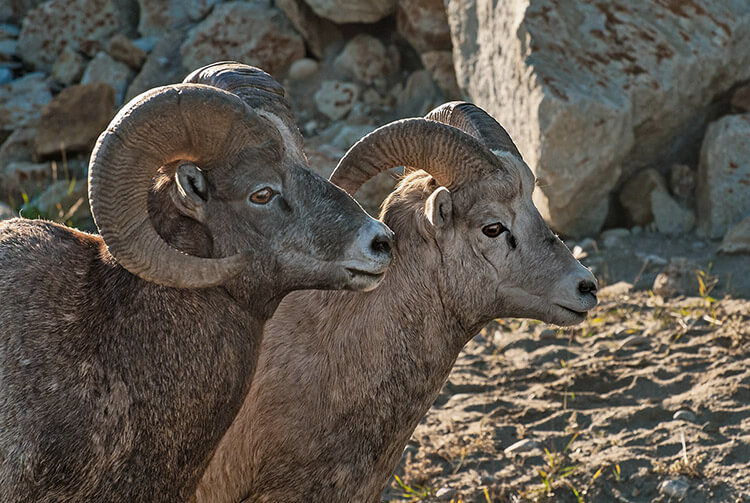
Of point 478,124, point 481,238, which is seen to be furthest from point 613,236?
point 481,238

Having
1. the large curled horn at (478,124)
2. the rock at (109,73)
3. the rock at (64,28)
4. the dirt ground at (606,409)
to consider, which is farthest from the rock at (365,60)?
the large curled horn at (478,124)

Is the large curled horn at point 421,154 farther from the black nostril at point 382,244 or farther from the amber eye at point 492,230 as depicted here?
the black nostril at point 382,244

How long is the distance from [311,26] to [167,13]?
2.01 meters

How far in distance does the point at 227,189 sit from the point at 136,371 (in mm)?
Result: 753

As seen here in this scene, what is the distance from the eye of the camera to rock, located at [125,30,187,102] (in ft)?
39.1

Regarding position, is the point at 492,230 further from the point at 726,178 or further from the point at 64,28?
the point at 64,28

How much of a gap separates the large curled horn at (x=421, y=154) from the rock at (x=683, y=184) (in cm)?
509

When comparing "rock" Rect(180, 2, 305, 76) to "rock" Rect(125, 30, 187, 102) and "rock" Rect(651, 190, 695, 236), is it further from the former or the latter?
"rock" Rect(651, 190, 695, 236)

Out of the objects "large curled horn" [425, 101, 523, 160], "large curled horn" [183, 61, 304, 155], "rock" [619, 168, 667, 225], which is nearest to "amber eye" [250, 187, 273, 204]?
"large curled horn" [183, 61, 304, 155]

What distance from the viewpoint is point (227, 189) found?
3994 mm

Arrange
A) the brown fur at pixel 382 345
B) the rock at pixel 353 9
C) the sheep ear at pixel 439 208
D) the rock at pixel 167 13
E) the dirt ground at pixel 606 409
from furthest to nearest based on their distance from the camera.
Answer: the rock at pixel 167 13, the rock at pixel 353 9, the dirt ground at pixel 606 409, the sheep ear at pixel 439 208, the brown fur at pixel 382 345

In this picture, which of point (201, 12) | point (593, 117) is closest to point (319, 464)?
point (593, 117)

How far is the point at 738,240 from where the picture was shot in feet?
28.5

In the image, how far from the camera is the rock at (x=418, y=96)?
1097cm
